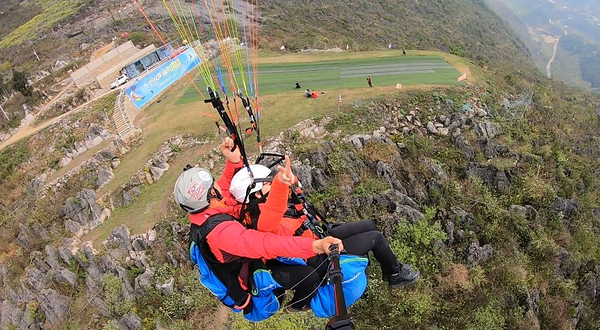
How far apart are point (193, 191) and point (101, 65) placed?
32.0 metres

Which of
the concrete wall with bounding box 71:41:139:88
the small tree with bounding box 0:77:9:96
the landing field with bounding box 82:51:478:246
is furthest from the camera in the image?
the small tree with bounding box 0:77:9:96

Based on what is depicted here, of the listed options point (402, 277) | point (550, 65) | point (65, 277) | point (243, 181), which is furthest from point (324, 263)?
point (550, 65)

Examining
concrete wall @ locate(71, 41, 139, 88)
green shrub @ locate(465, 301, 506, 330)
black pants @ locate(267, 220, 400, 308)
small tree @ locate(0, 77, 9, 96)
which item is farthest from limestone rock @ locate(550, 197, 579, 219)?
small tree @ locate(0, 77, 9, 96)

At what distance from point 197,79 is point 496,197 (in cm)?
2071

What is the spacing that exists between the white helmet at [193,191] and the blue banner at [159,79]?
20920mm

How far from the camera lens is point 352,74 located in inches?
881

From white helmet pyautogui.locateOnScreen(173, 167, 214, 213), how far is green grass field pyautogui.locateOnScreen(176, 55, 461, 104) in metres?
16.5

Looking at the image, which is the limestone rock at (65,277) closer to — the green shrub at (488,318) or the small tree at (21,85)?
the green shrub at (488,318)

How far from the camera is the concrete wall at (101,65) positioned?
96.5ft

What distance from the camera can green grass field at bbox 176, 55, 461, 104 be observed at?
20.7m

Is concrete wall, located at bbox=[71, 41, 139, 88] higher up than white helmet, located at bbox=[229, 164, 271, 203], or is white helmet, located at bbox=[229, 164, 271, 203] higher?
white helmet, located at bbox=[229, 164, 271, 203]

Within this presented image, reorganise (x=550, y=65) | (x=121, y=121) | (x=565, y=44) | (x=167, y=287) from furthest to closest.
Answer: (x=565, y=44) → (x=550, y=65) → (x=121, y=121) → (x=167, y=287)

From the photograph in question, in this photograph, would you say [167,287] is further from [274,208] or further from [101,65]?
[101,65]

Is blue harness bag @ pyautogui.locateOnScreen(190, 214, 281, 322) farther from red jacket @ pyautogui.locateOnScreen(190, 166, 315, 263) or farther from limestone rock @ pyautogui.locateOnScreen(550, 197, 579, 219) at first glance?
limestone rock @ pyautogui.locateOnScreen(550, 197, 579, 219)
